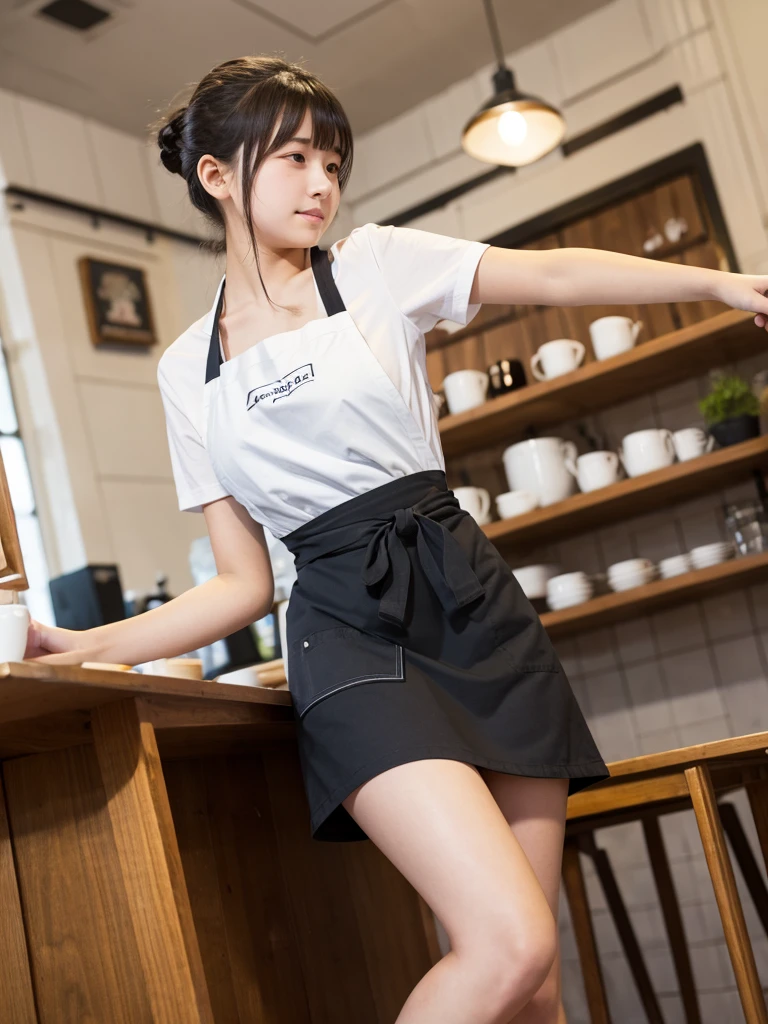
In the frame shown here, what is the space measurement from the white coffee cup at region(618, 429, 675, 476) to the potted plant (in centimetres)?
14

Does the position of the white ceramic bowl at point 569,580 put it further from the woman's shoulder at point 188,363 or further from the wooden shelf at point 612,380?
the woman's shoulder at point 188,363

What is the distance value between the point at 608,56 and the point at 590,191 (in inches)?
20.6

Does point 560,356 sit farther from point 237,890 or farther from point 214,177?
point 237,890

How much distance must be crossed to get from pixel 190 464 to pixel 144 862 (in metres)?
0.62

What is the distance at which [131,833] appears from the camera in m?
1.15

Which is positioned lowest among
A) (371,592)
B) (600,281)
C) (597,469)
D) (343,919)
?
(343,919)

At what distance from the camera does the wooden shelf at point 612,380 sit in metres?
3.39

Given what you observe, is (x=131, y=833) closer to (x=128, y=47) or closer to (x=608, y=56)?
(x=128, y=47)

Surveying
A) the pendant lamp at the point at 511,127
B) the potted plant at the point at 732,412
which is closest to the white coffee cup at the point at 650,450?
the potted plant at the point at 732,412

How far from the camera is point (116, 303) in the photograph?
409 cm

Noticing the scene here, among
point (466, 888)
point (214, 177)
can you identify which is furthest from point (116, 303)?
Answer: point (466, 888)

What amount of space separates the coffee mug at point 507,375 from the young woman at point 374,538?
2.12m

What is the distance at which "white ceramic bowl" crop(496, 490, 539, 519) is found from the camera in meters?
3.56

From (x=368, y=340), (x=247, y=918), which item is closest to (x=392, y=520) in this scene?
(x=368, y=340)
